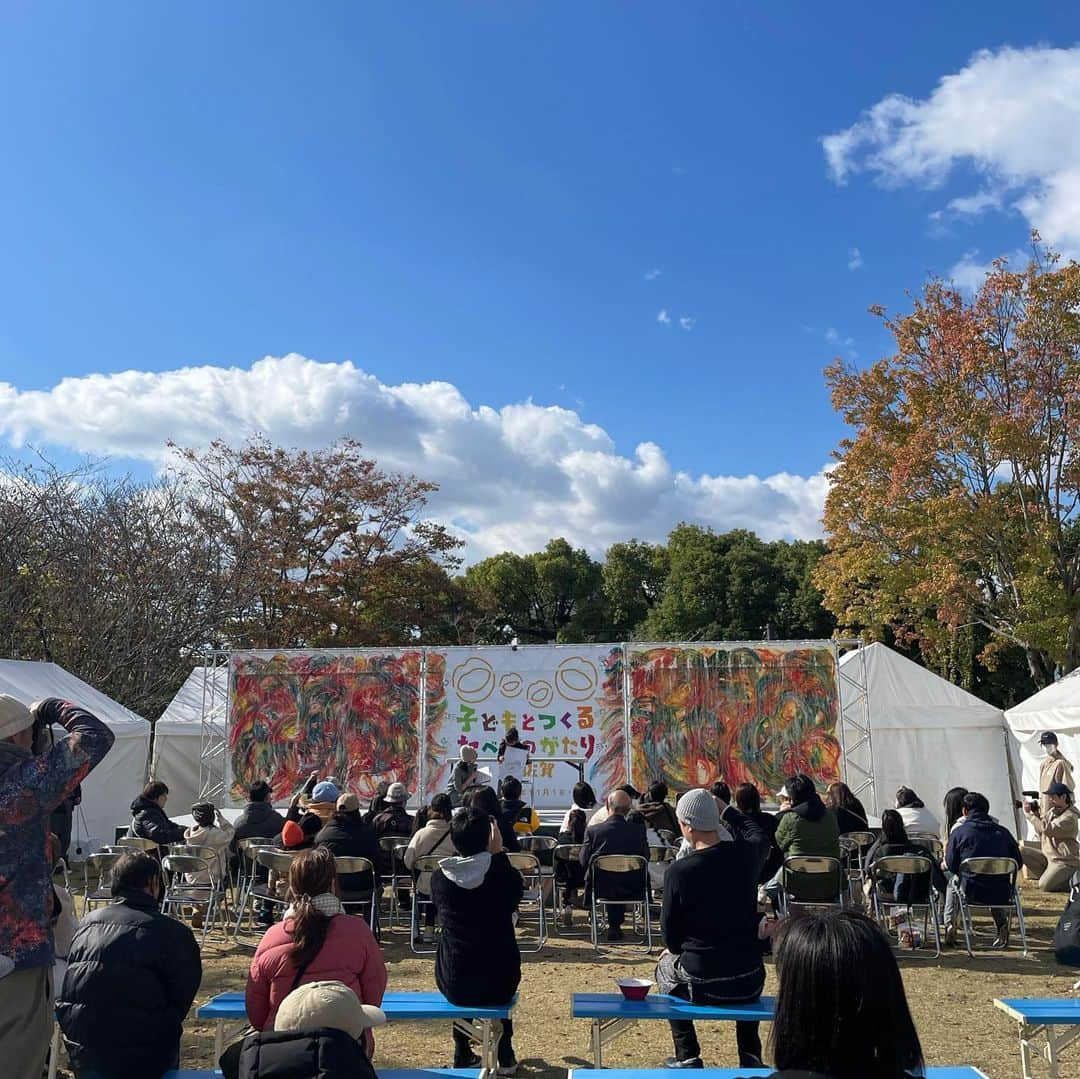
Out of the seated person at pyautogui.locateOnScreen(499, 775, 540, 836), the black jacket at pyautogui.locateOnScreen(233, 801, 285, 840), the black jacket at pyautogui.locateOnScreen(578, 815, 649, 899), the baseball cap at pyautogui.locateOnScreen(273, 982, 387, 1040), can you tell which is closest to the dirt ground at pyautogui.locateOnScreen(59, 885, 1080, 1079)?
the black jacket at pyautogui.locateOnScreen(578, 815, 649, 899)

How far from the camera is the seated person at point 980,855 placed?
7.43 meters

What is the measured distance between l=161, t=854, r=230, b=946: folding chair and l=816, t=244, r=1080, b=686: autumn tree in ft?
39.6

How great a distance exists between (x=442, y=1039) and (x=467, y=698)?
350 inches

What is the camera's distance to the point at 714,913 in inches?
162

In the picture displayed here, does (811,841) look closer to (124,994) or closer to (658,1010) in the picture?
(658,1010)

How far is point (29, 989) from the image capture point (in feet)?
9.59

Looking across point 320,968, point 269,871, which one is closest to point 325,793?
point 269,871

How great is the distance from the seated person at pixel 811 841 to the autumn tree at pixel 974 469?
369 inches

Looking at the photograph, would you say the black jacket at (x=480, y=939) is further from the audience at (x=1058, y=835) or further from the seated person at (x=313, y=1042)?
the audience at (x=1058, y=835)

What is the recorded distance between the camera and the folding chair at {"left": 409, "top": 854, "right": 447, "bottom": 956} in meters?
7.04

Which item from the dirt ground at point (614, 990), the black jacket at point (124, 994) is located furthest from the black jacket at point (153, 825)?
the black jacket at point (124, 994)

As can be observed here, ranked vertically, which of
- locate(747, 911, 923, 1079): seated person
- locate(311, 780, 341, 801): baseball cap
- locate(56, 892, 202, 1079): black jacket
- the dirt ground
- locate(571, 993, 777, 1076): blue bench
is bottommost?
the dirt ground

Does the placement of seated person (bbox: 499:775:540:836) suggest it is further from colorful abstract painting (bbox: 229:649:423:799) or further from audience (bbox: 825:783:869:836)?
colorful abstract painting (bbox: 229:649:423:799)

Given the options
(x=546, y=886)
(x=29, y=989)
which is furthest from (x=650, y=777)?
(x=29, y=989)
